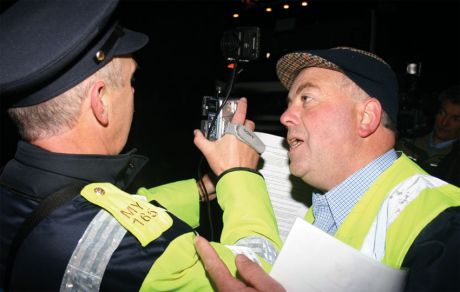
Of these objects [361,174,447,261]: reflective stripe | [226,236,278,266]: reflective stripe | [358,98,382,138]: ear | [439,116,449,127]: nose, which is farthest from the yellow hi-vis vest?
[439,116,449,127]: nose

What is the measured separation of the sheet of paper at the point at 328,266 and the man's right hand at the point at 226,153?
23.7 inches

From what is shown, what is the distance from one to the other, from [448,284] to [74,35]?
1.26 meters

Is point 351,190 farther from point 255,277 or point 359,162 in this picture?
point 255,277

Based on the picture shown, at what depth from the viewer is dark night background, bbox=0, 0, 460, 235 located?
13.7 ft

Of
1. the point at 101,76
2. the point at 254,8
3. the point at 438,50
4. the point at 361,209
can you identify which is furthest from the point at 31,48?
the point at 438,50

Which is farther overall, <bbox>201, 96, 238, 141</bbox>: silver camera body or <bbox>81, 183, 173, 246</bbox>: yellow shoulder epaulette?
<bbox>201, 96, 238, 141</bbox>: silver camera body

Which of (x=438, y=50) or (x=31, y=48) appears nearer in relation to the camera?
(x=31, y=48)

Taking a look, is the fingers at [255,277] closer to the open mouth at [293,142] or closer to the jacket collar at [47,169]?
the jacket collar at [47,169]

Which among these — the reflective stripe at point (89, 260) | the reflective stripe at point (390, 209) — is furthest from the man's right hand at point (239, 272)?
the reflective stripe at point (390, 209)

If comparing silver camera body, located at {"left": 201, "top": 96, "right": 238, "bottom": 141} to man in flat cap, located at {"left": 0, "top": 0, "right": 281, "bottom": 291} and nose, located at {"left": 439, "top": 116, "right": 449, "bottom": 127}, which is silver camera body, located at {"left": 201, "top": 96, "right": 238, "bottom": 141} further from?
nose, located at {"left": 439, "top": 116, "right": 449, "bottom": 127}

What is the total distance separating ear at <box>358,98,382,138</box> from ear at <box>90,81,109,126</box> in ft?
3.37

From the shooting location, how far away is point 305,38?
4.51 metres

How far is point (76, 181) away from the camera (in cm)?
113

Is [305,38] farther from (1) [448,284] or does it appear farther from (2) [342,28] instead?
(1) [448,284]
